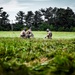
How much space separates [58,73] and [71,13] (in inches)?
3686

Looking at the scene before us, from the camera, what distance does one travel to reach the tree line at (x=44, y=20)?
8690 cm

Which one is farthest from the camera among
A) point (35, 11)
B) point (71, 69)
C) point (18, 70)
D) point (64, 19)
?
point (35, 11)

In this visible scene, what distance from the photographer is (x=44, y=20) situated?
115m

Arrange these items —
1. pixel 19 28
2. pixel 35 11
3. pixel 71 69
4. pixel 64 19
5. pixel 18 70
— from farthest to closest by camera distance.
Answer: pixel 35 11 < pixel 64 19 < pixel 19 28 < pixel 71 69 < pixel 18 70

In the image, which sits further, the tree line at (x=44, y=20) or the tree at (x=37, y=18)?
the tree at (x=37, y=18)

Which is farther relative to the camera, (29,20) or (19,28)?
(29,20)

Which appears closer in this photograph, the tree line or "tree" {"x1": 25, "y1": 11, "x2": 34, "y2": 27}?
the tree line

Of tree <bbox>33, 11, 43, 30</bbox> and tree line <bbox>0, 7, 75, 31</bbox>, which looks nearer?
tree line <bbox>0, 7, 75, 31</bbox>

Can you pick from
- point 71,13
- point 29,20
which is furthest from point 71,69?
point 29,20

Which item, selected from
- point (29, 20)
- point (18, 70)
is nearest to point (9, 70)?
point (18, 70)

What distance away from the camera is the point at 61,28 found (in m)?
84.7

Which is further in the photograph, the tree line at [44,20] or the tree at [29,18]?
the tree at [29,18]

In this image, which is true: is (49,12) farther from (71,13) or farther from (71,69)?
(71,69)

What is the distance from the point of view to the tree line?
3421 inches
